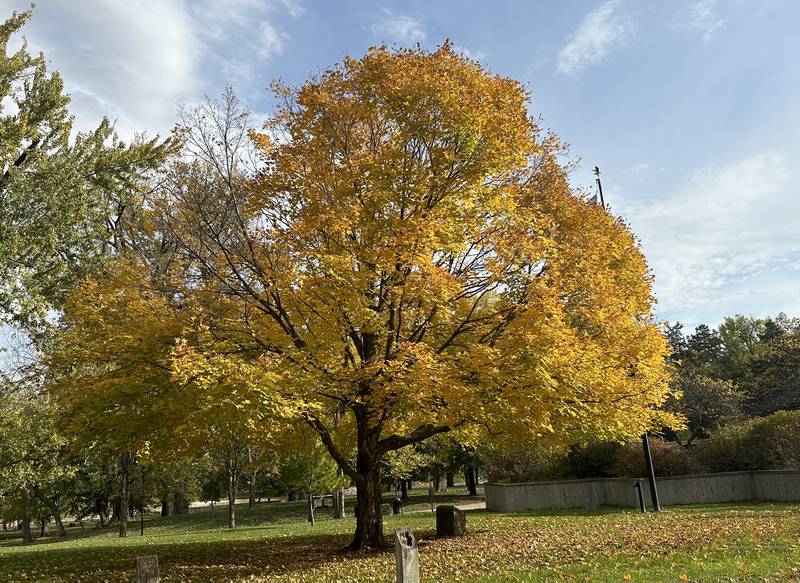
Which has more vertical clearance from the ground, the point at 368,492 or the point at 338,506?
the point at 368,492

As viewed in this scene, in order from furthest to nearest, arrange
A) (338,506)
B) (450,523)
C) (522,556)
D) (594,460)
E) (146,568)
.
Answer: (338,506) < (594,460) < (450,523) < (522,556) < (146,568)

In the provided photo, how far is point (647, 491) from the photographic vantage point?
76.2ft

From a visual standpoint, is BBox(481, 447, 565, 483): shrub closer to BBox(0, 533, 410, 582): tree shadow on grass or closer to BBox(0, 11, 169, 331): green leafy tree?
BBox(0, 533, 410, 582): tree shadow on grass

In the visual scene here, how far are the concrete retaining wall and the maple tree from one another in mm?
11377

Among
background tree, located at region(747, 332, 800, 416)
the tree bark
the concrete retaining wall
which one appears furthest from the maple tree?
background tree, located at region(747, 332, 800, 416)

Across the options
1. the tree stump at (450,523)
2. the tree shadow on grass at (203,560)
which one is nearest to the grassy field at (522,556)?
the tree shadow on grass at (203,560)

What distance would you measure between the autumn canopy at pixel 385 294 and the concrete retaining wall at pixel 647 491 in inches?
430

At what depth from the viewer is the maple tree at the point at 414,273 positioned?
11.6 meters

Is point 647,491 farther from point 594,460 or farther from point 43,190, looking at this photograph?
point 43,190

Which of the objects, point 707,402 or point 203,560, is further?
point 707,402

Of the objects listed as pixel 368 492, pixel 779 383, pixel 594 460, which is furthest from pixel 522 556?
pixel 779 383

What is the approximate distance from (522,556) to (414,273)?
6087mm

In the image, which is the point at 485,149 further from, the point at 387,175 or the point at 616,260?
the point at 616,260

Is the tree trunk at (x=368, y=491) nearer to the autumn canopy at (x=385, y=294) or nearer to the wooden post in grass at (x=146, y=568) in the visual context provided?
the autumn canopy at (x=385, y=294)
